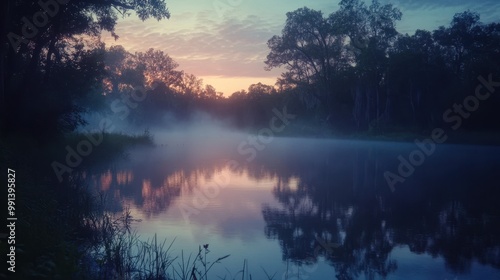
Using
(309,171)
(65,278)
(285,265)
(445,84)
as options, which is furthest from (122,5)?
(445,84)

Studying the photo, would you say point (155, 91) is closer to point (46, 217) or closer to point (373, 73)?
point (373, 73)

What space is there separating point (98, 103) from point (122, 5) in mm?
30909

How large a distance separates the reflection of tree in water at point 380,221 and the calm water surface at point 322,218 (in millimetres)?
28

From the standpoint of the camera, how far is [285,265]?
8.19m

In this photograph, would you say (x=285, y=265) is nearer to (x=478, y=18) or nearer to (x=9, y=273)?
(x=9, y=273)

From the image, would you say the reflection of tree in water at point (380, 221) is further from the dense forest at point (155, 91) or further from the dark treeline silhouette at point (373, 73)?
the dark treeline silhouette at point (373, 73)

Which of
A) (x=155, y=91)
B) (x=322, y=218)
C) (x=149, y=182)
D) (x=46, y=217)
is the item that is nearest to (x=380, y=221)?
(x=322, y=218)

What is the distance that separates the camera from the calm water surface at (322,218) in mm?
8320

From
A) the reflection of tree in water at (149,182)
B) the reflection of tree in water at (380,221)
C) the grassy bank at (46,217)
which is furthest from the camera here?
the reflection of tree in water at (149,182)

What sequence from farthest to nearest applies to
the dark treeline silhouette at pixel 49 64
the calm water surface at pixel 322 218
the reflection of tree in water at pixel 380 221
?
the dark treeline silhouette at pixel 49 64 < the reflection of tree in water at pixel 380 221 < the calm water surface at pixel 322 218

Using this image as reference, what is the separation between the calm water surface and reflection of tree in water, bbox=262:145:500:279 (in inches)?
1.1

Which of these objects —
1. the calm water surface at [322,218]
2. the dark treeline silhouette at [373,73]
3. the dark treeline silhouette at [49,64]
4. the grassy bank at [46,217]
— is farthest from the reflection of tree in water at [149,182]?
the dark treeline silhouette at [373,73]

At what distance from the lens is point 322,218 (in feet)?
39.9

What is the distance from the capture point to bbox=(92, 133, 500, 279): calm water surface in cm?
832
